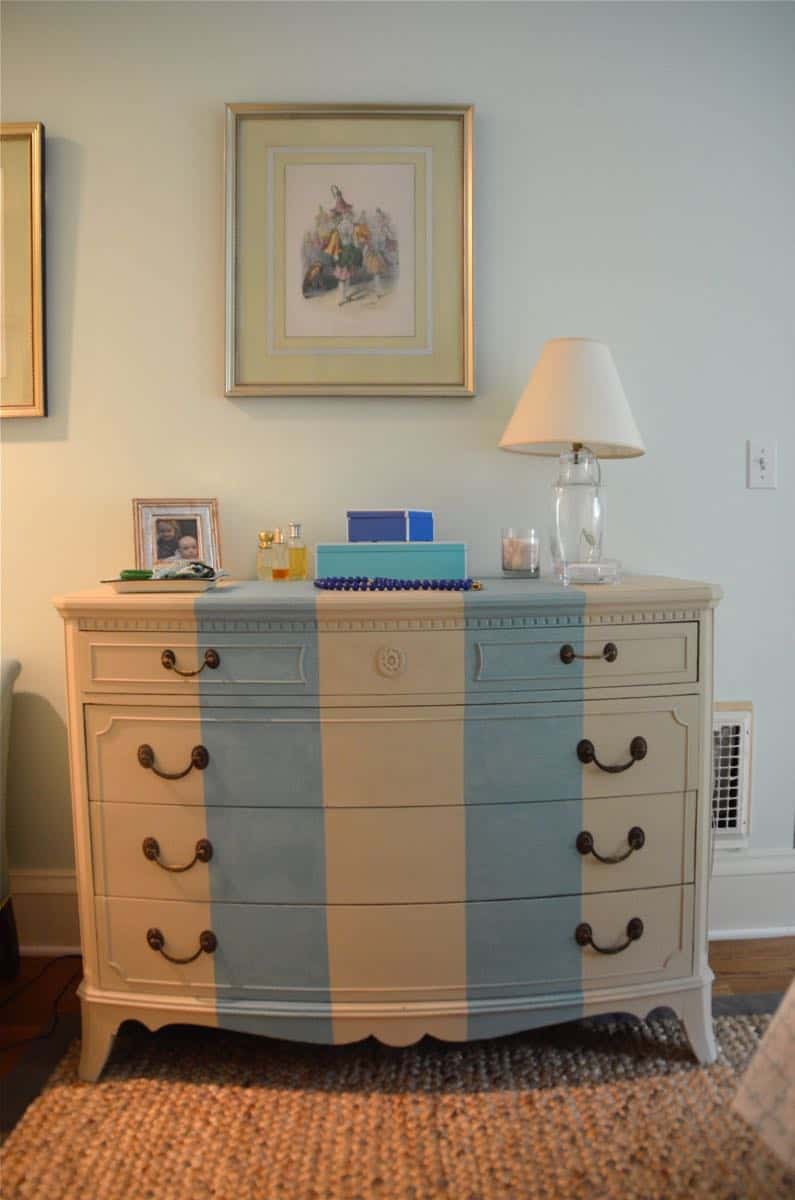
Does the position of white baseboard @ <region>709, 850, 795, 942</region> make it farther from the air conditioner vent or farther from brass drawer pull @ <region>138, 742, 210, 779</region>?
brass drawer pull @ <region>138, 742, 210, 779</region>

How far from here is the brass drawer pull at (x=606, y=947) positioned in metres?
1.45

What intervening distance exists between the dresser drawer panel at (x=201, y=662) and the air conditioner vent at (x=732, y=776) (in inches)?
45.3

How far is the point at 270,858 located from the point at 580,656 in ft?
2.24

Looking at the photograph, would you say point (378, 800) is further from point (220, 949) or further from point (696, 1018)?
point (696, 1018)

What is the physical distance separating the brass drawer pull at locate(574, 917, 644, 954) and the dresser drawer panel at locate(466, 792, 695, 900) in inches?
2.6

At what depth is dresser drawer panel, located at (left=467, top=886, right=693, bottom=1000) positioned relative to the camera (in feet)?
4.72

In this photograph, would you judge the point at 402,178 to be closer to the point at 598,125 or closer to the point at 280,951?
the point at 598,125

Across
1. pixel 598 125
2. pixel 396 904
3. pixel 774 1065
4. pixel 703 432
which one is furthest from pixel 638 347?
pixel 774 1065

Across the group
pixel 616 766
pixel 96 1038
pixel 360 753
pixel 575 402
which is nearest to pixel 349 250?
pixel 575 402

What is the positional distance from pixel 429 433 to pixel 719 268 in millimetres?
816

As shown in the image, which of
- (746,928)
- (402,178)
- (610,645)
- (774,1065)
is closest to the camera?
(774,1065)

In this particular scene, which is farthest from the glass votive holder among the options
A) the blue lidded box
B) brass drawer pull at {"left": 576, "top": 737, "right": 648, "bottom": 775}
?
brass drawer pull at {"left": 576, "top": 737, "right": 648, "bottom": 775}

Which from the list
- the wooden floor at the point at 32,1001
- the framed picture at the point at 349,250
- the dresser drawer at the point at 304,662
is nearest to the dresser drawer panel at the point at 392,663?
the dresser drawer at the point at 304,662

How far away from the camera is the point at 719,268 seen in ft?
6.18
